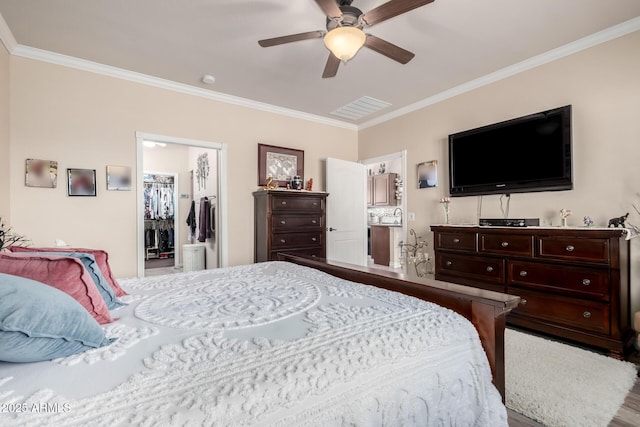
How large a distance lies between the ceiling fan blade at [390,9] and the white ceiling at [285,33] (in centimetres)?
35

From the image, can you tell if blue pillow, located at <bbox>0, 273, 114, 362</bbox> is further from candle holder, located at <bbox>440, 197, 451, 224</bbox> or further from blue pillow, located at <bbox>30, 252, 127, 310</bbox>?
candle holder, located at <bbox>440, 197, 451, 224</bbox>

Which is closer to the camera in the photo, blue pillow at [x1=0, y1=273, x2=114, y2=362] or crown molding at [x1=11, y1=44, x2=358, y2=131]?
blue pillow at [x1=0, y1=273, x2=114, y2=362]

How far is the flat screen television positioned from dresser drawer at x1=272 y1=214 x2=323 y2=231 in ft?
5.88

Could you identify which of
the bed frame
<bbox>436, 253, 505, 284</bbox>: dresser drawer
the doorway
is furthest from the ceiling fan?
the doorway

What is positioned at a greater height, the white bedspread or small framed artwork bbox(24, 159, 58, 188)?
small framed artwork bbox(24, 159, 58, 188)

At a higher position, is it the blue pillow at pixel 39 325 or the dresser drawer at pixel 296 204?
the dresser drawer at pixel 296 204

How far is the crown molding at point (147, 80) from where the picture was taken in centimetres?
294

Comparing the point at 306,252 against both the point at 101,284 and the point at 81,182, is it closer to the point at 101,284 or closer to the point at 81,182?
the point at 81,182

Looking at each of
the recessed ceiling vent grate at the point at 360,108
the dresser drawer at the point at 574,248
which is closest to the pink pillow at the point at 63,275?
the dresser drawer at the point at 574,248

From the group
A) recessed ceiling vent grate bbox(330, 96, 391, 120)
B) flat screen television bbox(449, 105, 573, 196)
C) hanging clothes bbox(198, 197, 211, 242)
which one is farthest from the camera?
hanging clothes bbox(198, 197, 211, 242)

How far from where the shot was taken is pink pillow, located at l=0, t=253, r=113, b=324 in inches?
43.9

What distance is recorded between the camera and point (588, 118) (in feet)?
9.18

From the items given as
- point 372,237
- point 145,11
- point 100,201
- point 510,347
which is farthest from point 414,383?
point 372,237

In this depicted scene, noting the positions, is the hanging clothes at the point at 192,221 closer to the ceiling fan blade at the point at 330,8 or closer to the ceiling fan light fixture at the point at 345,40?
the ceiling fan light fixture at the point at 345,40
